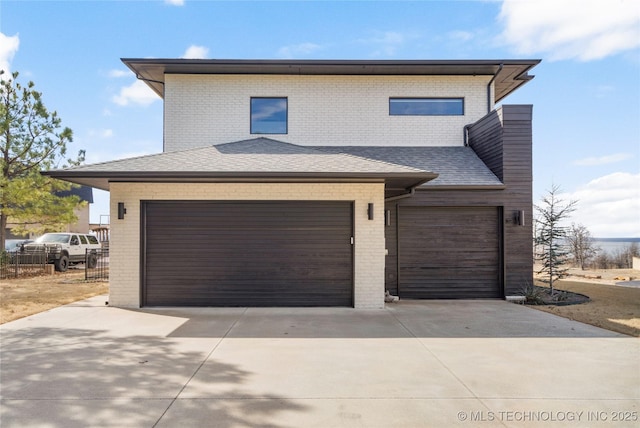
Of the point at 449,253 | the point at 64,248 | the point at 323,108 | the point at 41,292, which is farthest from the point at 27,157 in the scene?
the point at 449,253

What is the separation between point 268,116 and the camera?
12.2 m

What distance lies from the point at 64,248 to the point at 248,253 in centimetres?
1288

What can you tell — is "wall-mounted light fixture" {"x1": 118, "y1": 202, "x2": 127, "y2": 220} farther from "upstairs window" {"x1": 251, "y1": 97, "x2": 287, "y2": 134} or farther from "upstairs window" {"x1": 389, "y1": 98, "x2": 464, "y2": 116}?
"upstairs window" {"x1": 389, "y1": 98, "x2": 464, "y2": 116}

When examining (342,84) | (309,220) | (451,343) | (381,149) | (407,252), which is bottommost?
(451,343)

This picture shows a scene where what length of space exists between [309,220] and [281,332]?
9.88ft

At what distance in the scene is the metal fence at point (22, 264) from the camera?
579 inches

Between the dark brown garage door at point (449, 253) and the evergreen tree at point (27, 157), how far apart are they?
1471cm

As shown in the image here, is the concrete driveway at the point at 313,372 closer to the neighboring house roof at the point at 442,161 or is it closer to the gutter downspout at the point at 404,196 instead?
the gutter downspout at the point at 404,196

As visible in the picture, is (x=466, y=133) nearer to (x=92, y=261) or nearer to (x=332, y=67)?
(x=332, y=67)

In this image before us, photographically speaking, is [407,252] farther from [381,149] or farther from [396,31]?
[396,31]

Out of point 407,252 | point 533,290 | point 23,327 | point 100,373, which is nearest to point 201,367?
point 100,373

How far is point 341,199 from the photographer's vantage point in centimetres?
876

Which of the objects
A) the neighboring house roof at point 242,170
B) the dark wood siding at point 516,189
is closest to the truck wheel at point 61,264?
the neighboring house roof at point 242,170

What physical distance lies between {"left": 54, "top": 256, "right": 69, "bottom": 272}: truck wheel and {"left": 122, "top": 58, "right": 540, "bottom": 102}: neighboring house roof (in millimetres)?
9380
